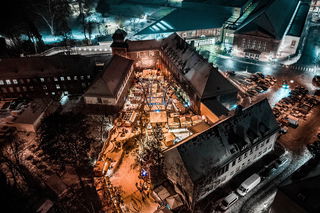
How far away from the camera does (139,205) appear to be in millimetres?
33625

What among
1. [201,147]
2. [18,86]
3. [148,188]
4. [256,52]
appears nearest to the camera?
[201,147]

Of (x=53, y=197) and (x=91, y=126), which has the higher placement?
(x=91, y=126)

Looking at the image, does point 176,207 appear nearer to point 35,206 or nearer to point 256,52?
point 35,206

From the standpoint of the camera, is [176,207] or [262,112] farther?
[262,112]

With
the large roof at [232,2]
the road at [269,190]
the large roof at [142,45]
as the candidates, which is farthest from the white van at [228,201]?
the large roof at [232,2]

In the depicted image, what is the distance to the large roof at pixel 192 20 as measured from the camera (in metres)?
85.7

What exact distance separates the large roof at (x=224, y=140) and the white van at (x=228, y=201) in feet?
17.5

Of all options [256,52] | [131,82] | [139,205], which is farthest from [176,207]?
[256,52]

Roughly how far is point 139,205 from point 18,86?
4331 cm

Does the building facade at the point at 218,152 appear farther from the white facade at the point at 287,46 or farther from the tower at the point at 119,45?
the white facade at the point at 287,46

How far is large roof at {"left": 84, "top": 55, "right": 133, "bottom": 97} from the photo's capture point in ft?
157

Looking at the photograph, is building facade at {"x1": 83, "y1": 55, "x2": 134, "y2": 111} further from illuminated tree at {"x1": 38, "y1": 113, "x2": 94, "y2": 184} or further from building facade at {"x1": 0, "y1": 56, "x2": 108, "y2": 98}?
building facade at {"x1": 0, "y1": 56, "x2": 108, "y2": 98}

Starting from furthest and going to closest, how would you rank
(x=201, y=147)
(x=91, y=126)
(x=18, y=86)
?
(x=18, y=86)
(x=91, y=126)
(x=201, y=147)

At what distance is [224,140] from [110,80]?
28.5 metres
